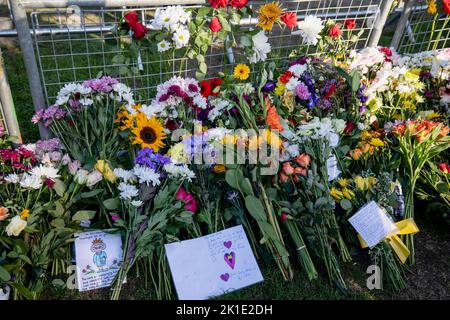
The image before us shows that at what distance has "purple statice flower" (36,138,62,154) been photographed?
6.92 ft

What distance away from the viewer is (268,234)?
6.38 ft

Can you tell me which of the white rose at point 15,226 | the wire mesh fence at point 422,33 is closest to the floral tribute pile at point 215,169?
the white rose at point 15,226

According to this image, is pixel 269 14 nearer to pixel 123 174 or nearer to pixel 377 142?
pixel 377 142

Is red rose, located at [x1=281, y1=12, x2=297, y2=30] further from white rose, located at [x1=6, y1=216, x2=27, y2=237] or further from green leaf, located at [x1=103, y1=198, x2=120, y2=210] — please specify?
white rose, located at [x1=6, y1=216, x2=27, y2=237]

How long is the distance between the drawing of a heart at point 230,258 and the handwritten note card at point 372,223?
549 mm

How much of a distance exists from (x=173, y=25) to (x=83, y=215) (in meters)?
1.00

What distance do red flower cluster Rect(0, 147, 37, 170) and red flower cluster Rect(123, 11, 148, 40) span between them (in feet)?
2.47

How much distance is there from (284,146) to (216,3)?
76cm

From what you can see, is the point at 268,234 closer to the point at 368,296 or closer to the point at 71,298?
the point at 368,296

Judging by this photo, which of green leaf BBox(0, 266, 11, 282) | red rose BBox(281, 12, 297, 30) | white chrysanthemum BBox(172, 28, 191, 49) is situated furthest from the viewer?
red rose BBox(281, 12, 297, 30)

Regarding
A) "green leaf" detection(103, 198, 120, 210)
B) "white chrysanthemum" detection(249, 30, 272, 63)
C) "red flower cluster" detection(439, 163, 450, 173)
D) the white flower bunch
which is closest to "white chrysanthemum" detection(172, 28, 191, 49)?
the white flower bunch

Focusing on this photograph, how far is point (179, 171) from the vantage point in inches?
75.8

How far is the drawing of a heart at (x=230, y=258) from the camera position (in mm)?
1948

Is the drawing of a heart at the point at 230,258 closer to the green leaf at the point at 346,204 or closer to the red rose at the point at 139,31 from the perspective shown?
the green leaf at the point at 346,204
